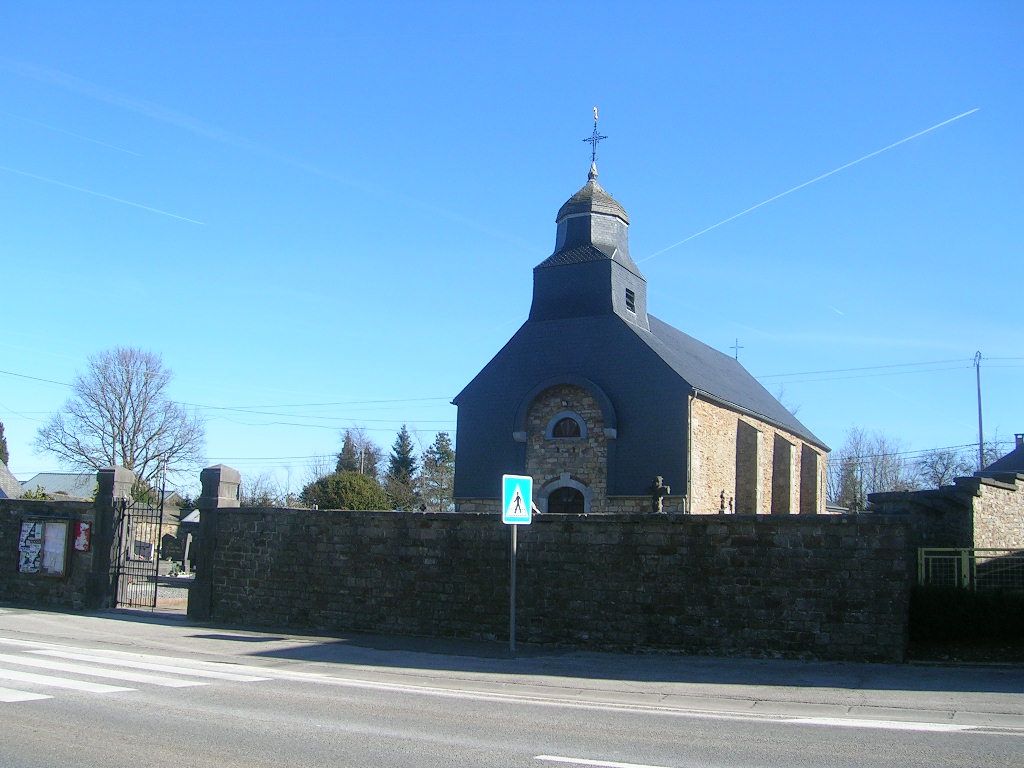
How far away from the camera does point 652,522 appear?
45.8 feet

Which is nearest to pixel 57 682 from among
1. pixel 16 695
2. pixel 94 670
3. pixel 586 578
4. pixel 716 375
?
pixel 16 695

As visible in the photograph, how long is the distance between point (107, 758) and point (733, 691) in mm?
6937

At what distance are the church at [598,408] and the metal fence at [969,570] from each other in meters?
13.6

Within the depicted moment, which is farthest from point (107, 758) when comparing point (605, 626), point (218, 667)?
point (605, 626)

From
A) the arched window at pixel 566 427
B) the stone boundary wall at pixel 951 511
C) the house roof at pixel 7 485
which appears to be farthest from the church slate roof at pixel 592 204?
the house roof at pixel 7 485

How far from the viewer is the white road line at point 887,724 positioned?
8078mm

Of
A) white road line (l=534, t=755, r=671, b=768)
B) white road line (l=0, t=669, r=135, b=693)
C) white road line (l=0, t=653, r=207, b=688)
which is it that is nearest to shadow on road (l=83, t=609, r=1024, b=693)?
white road line (l=0, t=653, r=207, b=688)

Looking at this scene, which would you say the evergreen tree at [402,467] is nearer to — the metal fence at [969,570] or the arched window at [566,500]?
the arched window at [566,500]

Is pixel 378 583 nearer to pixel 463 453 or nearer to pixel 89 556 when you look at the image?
pixel 89 556

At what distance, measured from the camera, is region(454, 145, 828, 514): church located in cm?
2866

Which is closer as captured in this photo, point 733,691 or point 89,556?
point 733,691

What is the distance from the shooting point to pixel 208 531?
18062mm

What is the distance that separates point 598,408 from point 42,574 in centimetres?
1693

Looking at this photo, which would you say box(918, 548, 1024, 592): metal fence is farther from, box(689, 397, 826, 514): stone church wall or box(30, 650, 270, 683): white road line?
box(689, 397, 826, 514): stone church wall
